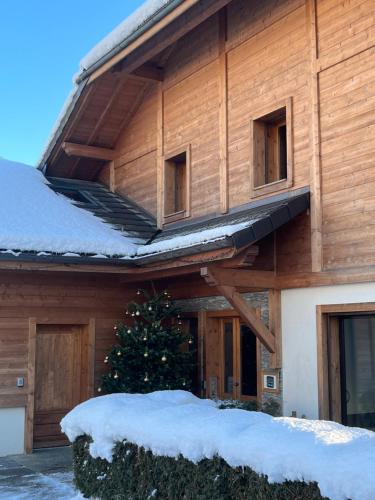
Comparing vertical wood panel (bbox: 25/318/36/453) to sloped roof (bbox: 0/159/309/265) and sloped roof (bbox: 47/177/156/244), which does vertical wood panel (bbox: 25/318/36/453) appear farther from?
sloped roof (bbox: 47/177/156/244)

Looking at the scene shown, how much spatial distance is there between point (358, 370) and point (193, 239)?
9.29 feet

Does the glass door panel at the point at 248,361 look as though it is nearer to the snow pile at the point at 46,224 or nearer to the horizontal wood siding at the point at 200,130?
the horizontal wood siding at the point at 200,130

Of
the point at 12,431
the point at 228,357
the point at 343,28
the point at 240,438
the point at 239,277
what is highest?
the point at 343,28

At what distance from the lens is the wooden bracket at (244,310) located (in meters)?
8.76

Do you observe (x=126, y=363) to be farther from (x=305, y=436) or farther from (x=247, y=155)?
(x=305, y=436)

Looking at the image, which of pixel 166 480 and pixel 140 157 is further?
pixel 140 157

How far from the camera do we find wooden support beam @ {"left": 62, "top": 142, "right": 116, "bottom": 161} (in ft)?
45.7

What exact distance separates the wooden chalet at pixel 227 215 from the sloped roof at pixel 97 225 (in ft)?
0.19

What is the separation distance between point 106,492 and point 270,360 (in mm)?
3473

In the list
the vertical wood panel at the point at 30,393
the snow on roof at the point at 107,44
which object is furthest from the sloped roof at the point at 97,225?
the vertical wood panel at the point at 30,393

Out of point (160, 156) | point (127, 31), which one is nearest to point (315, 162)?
point (127, 31)

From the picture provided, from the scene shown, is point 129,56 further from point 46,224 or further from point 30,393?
point 30,393

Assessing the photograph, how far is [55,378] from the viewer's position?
11.5m

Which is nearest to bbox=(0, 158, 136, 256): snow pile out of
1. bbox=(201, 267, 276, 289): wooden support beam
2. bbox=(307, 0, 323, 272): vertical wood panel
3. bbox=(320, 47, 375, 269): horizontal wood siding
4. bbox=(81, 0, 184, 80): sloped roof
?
bbox=(81, 0, 184, 80): sloped roof
